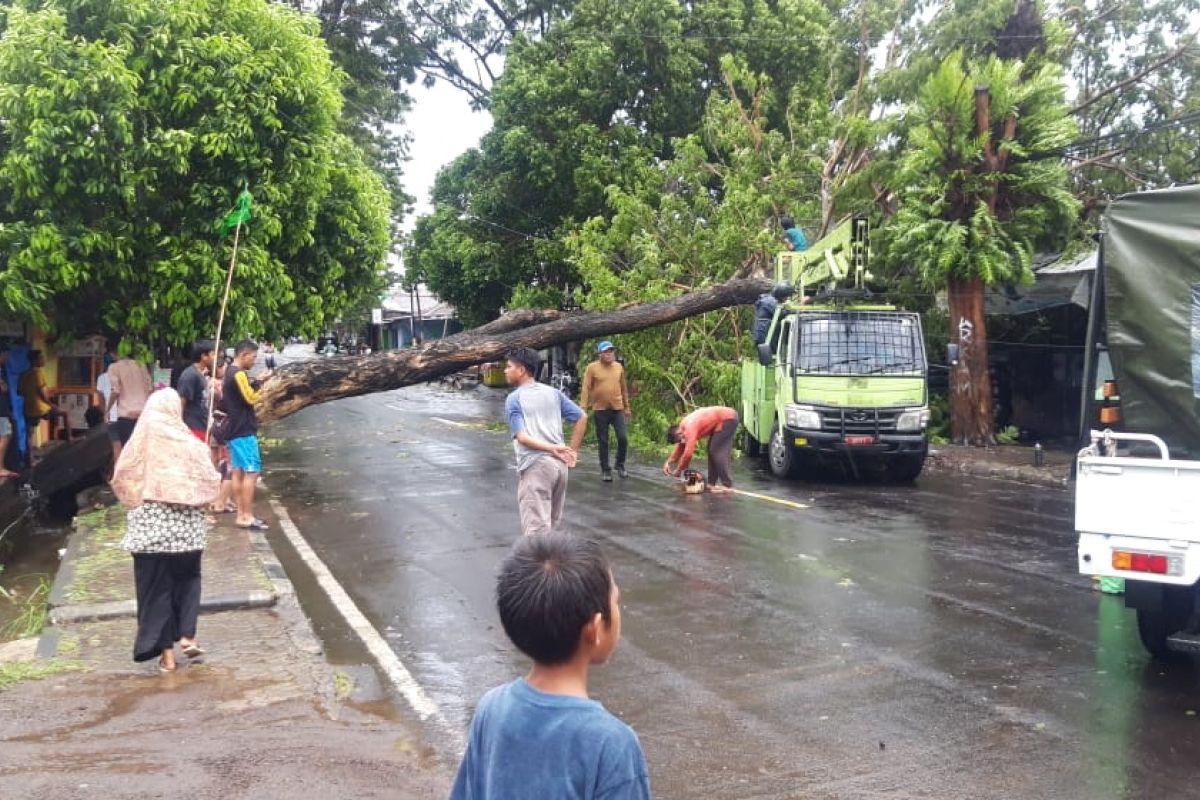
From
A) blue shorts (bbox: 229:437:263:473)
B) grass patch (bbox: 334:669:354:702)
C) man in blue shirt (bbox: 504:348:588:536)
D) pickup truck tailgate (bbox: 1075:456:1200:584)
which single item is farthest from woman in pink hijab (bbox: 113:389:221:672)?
pickup truck tailgate (bbox: 1075:456:1200:584)

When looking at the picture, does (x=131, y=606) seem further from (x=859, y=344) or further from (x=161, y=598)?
(x=859, y=344)

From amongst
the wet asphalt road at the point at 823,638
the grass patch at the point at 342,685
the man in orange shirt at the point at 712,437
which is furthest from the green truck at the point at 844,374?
the grass patch at the point at 342,685

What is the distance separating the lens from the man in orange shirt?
42.2ft

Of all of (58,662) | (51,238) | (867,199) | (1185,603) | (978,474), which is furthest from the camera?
(867,199)

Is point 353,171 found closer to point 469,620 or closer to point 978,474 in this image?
point 469,620

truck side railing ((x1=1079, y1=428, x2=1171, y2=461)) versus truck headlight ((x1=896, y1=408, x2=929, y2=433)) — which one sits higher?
truck side railing ((x1=1079, y1=428, x2=1171, y2=461))

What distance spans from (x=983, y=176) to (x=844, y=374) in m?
5.52

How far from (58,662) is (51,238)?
6060 millimetres

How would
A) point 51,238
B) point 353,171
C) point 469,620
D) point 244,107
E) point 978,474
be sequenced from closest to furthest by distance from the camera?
point 469,620 < point 51,238 < point 244,107 < point 353,171 < point 978,474

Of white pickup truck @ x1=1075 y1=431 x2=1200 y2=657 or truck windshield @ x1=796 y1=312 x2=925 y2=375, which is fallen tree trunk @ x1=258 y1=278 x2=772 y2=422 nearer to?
truck windshield @ x1=796 y1=312 x2=925 y2=375

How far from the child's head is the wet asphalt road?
259 centimetres

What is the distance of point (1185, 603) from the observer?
5777mm

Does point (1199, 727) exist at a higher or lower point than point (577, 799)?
lower

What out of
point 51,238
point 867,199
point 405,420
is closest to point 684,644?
point 51,238
